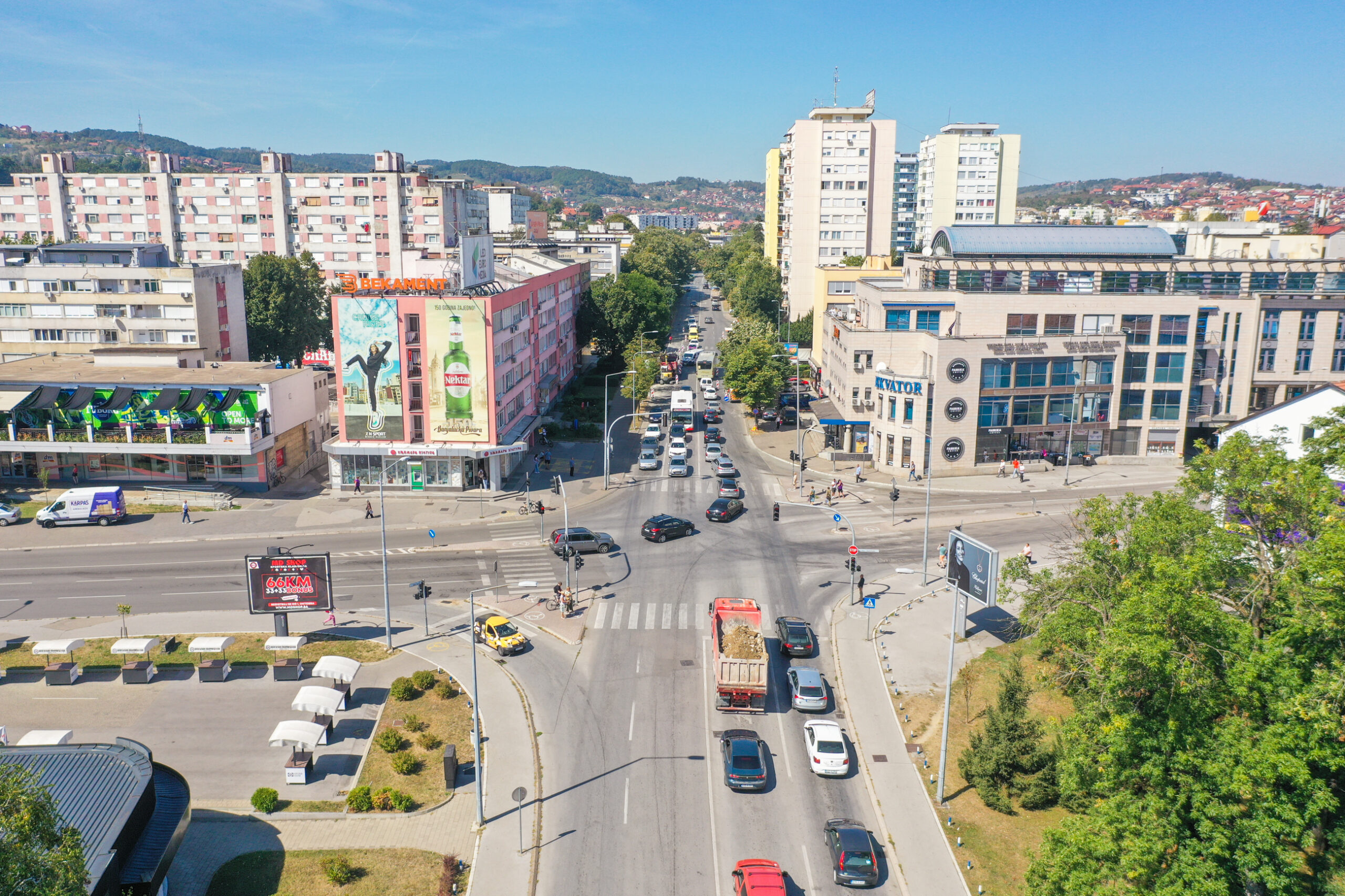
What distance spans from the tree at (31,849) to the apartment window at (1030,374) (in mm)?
71324

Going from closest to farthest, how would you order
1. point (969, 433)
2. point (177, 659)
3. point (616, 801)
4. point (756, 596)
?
point (616, 801) → point (177, 659) → point (756, 596) → point (969, 433)

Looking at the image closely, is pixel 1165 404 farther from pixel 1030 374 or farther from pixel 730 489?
pixel 730 489

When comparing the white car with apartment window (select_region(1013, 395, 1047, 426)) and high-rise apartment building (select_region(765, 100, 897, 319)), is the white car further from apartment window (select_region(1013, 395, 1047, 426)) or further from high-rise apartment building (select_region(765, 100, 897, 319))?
high-rise apartment building (select_region(765, 100, 897, 319))

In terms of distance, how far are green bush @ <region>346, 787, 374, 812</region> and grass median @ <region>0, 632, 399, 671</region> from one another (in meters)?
11.4

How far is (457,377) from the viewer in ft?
219

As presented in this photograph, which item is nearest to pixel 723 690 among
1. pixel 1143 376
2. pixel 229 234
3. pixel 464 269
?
pixel 464 269

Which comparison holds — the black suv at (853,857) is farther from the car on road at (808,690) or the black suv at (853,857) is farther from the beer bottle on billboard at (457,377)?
the beer bottle on billboard at (457,377)

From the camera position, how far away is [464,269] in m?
67.2

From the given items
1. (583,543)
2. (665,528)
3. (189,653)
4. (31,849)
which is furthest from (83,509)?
(31,849)

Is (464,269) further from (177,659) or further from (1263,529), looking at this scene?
(1263,529)

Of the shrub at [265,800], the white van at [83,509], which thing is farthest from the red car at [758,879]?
the white van at [83,509]

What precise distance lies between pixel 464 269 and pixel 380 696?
36.2 m

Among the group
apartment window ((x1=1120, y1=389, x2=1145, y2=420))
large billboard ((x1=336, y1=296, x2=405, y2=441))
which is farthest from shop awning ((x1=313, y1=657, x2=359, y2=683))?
apartment window ((x1=1120, y1=389, x2=1145, y2=420))

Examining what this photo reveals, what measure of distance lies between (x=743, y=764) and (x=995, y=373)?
166 feet
